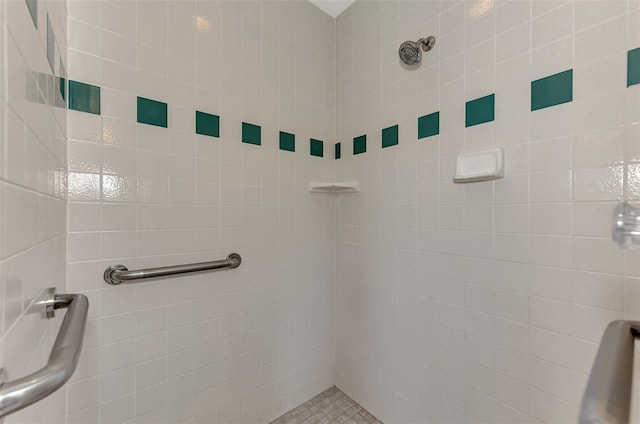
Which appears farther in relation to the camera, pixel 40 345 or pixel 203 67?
pixel 203 67

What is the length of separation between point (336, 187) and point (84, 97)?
3.62 feet

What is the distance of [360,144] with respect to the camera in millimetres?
1469

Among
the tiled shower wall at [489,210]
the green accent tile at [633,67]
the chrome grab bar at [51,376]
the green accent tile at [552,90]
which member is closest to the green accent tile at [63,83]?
the chrome grab bar at [51,376]

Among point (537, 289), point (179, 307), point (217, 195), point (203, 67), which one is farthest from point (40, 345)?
point (537, 289)

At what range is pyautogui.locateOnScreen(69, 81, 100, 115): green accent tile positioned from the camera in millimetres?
869

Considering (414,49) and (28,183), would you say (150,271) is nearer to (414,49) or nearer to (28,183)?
(28,183)

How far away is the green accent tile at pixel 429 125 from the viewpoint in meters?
1.12

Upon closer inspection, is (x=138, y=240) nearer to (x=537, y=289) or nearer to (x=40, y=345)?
(x=40, y=345)

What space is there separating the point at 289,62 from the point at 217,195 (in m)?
0.82

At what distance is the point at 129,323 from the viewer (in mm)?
977

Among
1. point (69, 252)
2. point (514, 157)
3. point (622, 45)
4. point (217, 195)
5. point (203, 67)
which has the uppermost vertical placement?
point (203, 67)

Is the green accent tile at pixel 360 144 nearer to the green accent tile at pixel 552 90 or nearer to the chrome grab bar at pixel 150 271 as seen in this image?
the green accent tile at pixel 552 90

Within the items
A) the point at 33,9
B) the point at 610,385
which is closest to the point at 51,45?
the point at 33,9

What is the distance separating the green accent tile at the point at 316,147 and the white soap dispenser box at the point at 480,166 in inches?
30.3
